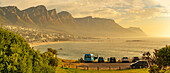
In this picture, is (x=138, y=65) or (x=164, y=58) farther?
(x=138, y=65)

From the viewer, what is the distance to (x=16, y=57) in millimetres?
8984

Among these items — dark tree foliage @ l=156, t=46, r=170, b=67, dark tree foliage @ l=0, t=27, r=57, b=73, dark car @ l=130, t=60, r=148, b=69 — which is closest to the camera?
dark tree foliage @ l=0, t=27, r=57, b=73

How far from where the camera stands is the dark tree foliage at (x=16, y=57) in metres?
8.73

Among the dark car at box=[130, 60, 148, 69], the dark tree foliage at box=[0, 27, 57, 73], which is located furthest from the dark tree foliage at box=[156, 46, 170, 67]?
the dark tree foliage at box=[0, 27, 57, 73]

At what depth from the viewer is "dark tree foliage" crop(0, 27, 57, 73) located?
873 cm

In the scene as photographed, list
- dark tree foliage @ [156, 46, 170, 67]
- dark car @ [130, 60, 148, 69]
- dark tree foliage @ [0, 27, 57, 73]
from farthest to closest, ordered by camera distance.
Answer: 1. dark car @ [130, 60, 148, 69]
2. dark tree foliage @ [156, 46, 170, 67]
3. dark tree foliage @ [0, 27, 57, 73]

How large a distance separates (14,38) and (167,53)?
21.1 meters

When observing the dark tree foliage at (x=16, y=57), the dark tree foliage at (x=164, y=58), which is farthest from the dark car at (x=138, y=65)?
the dark tree foliage at (x=16, y=57)

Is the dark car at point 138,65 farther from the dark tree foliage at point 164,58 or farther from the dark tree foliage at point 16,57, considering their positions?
the dark tree foliage at point 16,57

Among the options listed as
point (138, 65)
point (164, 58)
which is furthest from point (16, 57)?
point (138, 65)

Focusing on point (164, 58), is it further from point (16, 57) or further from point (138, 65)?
point (16, 57)

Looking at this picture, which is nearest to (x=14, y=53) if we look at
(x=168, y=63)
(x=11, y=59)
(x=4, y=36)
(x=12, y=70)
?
(x=11, y=59)

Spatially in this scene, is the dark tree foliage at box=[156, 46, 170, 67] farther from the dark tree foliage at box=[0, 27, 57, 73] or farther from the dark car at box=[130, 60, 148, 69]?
the dark tree foliage at box=[0, 27, 57, 73]

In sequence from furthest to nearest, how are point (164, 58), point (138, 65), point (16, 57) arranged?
point (138, 65) → point (164, 58) → point (16, 57)
